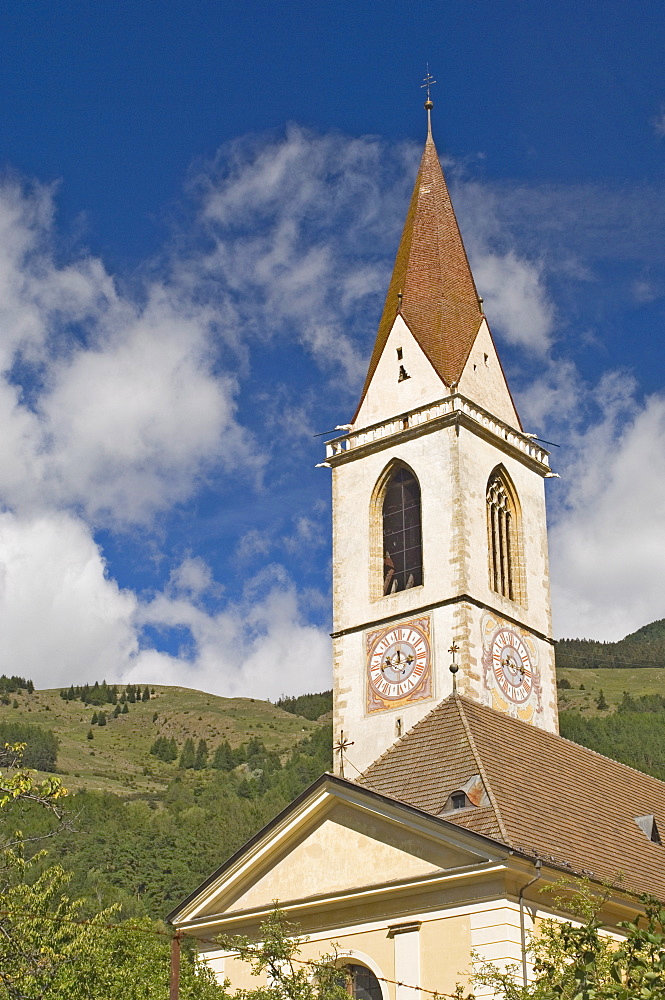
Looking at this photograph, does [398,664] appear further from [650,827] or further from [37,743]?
[37,743]

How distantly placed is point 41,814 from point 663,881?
95856 mm

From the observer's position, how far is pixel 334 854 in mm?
22797

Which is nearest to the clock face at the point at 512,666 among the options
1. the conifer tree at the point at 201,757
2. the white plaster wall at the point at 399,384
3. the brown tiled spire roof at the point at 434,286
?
the white plaster wall at the point at 399,384

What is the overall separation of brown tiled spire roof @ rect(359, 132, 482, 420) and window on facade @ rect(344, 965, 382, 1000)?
16.2 m

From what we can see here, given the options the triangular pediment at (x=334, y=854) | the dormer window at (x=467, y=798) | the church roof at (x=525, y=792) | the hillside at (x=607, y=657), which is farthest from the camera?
the hillside at (x=607, y=657)

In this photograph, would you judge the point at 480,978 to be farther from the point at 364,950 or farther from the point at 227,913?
the point at 227,913

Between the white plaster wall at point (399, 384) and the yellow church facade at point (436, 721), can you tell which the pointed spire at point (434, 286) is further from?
the white plaster wall at point (399, 384)

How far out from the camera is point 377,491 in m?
35.0

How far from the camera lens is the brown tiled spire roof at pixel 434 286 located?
118ft

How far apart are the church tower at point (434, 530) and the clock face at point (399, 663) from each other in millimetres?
34

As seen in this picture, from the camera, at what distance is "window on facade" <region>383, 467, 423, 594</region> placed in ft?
110

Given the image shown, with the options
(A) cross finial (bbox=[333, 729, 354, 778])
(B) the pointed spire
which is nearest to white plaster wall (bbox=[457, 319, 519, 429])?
(B) the pointed spire

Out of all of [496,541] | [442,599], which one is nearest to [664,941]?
[442,599]

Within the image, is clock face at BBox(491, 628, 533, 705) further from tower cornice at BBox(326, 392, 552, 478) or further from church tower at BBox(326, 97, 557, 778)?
tower cornice at BBox(326, 392, 552, 478)
